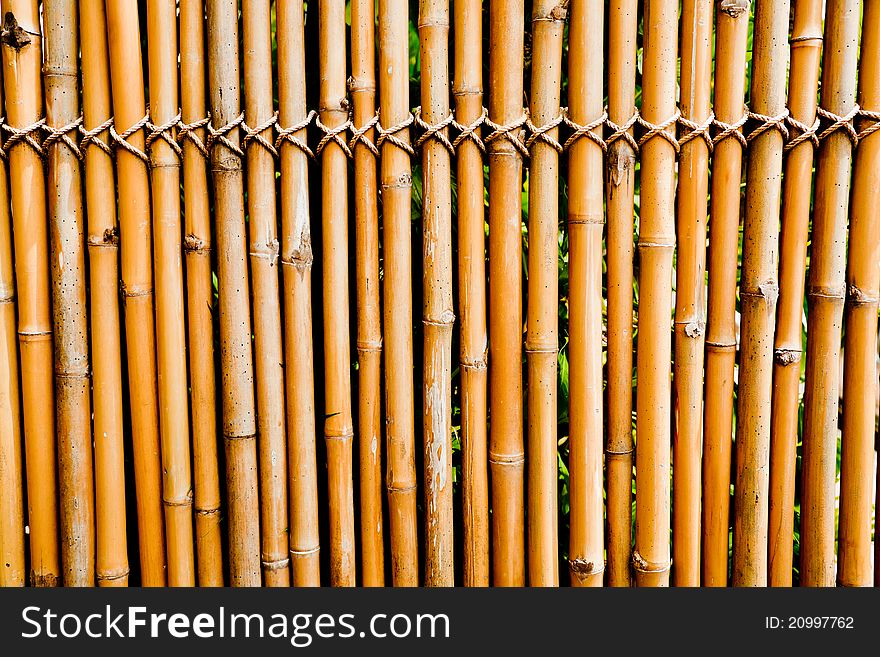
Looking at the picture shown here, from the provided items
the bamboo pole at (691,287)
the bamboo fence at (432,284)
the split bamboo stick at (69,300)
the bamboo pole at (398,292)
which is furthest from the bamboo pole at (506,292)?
the split bamboo stick at (69,300)

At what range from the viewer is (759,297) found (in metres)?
0.90

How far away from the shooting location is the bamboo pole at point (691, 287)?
0.87 meters

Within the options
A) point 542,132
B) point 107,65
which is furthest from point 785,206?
point 107,65

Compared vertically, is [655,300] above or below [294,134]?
below

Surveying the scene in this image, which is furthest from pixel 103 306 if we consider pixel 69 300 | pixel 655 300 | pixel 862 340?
pixel 862 340

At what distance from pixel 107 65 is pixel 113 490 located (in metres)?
0.55

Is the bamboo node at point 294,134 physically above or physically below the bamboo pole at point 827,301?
above

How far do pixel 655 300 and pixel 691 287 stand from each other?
50 millimetres

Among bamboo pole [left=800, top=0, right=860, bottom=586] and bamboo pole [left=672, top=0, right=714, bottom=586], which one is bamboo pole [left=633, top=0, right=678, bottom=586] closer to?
bamboo pole [left=672, top=0, right=714, bottom=586]

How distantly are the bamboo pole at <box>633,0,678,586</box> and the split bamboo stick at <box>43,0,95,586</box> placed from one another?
0.73 metres

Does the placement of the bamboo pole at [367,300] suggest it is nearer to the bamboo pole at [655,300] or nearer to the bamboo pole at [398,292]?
the bamboo pole at [398,292]

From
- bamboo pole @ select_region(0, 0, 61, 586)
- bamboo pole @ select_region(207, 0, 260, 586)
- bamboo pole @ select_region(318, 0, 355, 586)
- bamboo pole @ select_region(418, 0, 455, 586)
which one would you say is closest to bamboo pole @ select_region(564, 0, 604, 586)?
bamboo pole @ select_region(418, 0, 455, 586)

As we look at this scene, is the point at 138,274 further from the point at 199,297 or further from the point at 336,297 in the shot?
the point at 336,297

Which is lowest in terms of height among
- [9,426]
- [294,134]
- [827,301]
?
[9,426]
